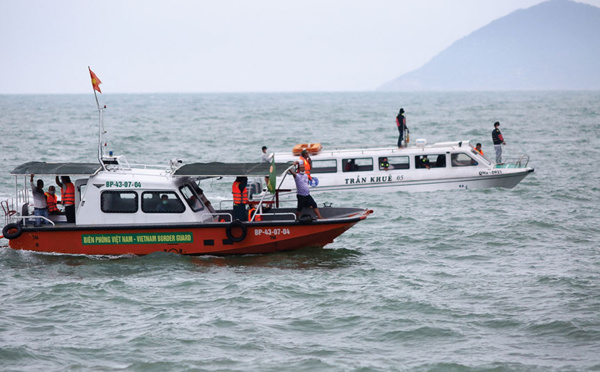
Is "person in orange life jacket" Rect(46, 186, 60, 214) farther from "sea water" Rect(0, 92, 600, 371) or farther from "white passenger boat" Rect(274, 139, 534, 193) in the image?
"white passenger boat" Rect(274, 139, 534, 193)

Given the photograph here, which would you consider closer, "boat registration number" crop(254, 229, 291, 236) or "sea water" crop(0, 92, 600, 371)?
"sea water" crop(0, 92, 600, 371)

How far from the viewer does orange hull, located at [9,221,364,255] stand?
18859 mm

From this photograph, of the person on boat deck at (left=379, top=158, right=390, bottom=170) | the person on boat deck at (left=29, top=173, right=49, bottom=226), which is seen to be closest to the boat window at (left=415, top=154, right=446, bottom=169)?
the person on boat deck at (left=379, top=158, right=390, bottom=170)

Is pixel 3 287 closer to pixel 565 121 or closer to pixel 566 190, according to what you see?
pixel 566 190

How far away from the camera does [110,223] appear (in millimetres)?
19125

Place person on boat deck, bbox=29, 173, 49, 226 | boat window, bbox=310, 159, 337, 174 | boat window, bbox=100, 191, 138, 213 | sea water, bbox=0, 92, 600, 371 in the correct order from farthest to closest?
boat window, bbox=310, 159, 337, 174 < person on boat deck, bbox=29, 173, 49, 226 < boat window, bbox=100, 191, 138, 213 < sea water, bbox=0, 92, 600, 371

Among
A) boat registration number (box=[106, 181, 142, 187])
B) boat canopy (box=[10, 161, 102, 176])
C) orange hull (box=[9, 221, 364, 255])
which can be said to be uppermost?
boat canopy (box=[10, 161, 102, 176])

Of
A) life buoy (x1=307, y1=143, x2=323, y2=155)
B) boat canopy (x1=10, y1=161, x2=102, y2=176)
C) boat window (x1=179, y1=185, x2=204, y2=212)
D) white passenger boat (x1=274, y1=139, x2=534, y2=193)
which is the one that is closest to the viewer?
boat canopy (x1=10, y1=161, x2=102, y2=176)

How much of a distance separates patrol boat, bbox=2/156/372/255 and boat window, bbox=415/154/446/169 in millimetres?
11520

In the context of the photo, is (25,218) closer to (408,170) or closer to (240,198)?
(240,198)

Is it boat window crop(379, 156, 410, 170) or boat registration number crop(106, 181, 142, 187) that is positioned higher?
boat registration number crop(106, 181, 142, 187)

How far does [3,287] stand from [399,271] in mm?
9461

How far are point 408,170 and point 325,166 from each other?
334cm

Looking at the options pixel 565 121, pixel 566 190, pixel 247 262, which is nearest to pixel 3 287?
pixel 247 262
